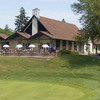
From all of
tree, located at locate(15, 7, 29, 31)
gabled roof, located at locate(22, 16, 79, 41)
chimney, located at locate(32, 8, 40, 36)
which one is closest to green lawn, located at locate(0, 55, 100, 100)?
gabled roof, located at locate(22, 16, 79, 41)

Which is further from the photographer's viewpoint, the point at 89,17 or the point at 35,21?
the point at 35,21

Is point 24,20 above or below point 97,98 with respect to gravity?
above

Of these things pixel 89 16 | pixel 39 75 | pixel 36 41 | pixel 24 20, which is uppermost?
pixel 24 20

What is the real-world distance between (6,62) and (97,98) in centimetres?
1539

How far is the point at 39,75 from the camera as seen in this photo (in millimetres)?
16859

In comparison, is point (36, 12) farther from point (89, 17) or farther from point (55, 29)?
point (89, 17)

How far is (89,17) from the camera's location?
21875 millimetres

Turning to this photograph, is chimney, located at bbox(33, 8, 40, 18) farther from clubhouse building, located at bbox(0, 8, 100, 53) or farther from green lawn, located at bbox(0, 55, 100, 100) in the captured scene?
green lawn, located at bbox(0, 55, 100, 100)

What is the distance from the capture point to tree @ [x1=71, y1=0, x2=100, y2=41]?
68.5 ft

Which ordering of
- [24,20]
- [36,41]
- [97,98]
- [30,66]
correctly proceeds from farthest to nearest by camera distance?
[24,20] → [36,41] → [30,66] → [97,98]

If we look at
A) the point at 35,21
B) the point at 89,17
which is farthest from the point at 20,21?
the point at 89,17

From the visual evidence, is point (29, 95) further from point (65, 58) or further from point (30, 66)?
point (65, 58)

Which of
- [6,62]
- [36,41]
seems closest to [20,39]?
[36,41]

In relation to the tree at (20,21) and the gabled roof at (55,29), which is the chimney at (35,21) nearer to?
the gabled roof at (55,29)
